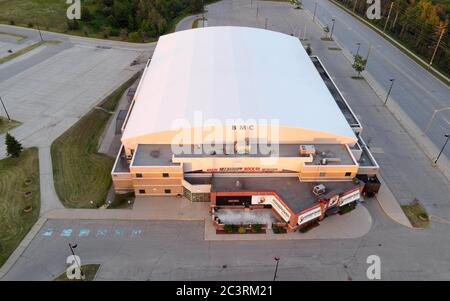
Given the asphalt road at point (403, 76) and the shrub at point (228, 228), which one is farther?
the asphalt road at point (403, 76)

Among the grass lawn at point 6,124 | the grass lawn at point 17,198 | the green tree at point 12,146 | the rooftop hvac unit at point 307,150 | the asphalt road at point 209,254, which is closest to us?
the asphalt road at point 209,254

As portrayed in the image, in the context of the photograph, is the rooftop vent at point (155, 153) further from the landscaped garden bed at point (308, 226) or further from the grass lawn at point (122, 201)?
the landscaped garden bed at point (308, 226)

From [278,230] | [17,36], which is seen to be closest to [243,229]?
[278,230]

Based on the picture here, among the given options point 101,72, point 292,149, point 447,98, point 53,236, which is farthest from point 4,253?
point 447,98

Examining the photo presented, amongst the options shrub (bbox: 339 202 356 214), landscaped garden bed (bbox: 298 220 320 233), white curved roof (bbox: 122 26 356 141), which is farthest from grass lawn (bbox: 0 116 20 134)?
shrub (bbox: 339 202 356 214)

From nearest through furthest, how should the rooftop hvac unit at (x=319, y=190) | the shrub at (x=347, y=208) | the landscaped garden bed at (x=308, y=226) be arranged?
the landscaped garden bed at (x=308, y=226) < the rooftop hvac unit at (x=319, y=190) < the shrub at (x=347, y=208)

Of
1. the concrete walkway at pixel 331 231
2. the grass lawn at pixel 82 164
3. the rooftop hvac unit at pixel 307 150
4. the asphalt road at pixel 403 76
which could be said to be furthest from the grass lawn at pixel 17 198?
the asphalt road at pixel 403 76
